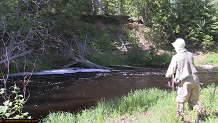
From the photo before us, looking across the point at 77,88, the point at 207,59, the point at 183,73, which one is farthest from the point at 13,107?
the point at 207,59

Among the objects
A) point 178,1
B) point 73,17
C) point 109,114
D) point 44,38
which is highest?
point 178,1

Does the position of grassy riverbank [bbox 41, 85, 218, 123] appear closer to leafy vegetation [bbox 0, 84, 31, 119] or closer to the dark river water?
the dark river water

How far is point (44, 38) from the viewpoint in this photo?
20.7m

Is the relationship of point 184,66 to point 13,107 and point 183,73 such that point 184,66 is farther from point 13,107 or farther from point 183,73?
point 13,107

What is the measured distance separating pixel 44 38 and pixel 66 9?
3234 mm

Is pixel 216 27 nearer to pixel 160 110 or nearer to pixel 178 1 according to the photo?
pixel 178 1

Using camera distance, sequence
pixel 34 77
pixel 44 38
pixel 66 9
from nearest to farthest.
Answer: pixel 34 77 < pixel 44 38 < pixel 66 9

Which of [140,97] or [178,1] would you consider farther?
[178,1]

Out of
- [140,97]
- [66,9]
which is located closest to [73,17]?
[66,9]

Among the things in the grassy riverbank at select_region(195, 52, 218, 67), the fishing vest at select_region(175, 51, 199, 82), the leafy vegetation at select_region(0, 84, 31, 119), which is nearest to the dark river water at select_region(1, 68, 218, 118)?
the leafy vegetation at select_region(0, 84, 31, 119)

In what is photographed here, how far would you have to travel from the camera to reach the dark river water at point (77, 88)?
431 inches

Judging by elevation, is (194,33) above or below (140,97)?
above

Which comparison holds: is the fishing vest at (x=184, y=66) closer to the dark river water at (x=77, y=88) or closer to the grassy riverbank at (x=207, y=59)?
the dark river water at (x=77, y=88)

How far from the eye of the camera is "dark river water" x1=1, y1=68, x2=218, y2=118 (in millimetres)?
10954
